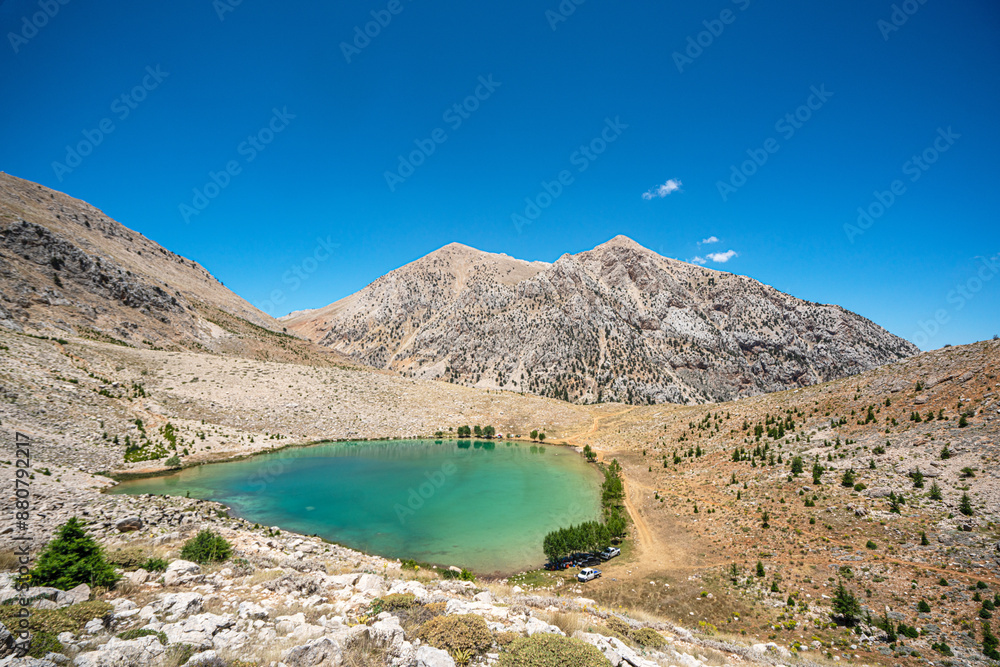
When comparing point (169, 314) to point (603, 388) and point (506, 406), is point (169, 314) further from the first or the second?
point (603, 388)

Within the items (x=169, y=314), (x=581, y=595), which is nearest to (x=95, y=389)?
(x=169, y=314)

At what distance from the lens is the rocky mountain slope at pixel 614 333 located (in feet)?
371

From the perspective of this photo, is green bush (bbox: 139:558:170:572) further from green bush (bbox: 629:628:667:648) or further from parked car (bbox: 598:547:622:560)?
parked car (bbox: 598:547:622:560)

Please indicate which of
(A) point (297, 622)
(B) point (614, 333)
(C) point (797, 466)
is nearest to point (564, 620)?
(A) point (297, 622)

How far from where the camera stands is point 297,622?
25.2 ft

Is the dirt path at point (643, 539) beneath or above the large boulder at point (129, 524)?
beneath

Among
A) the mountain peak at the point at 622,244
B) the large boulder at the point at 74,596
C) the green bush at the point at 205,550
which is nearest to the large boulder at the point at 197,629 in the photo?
the large boulder at the point at 74,596

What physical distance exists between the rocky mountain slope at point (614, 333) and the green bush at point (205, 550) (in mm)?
92695

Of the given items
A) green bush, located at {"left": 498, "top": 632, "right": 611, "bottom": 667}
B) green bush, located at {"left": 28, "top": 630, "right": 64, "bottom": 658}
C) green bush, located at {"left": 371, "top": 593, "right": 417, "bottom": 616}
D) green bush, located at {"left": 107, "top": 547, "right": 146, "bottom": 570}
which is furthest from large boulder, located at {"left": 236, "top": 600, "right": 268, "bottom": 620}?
green bush, located at {"left": 498, "top": 632, "right": 611, "bottom": 667}

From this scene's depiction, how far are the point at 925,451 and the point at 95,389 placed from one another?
196ft

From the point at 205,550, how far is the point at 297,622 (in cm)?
672

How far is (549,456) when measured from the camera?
1893 inches

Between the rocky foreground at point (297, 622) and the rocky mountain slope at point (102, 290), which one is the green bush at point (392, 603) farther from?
the rocky mountain slope at point (102, 290)

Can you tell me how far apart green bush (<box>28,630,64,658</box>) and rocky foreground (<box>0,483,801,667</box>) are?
3 centimetres
